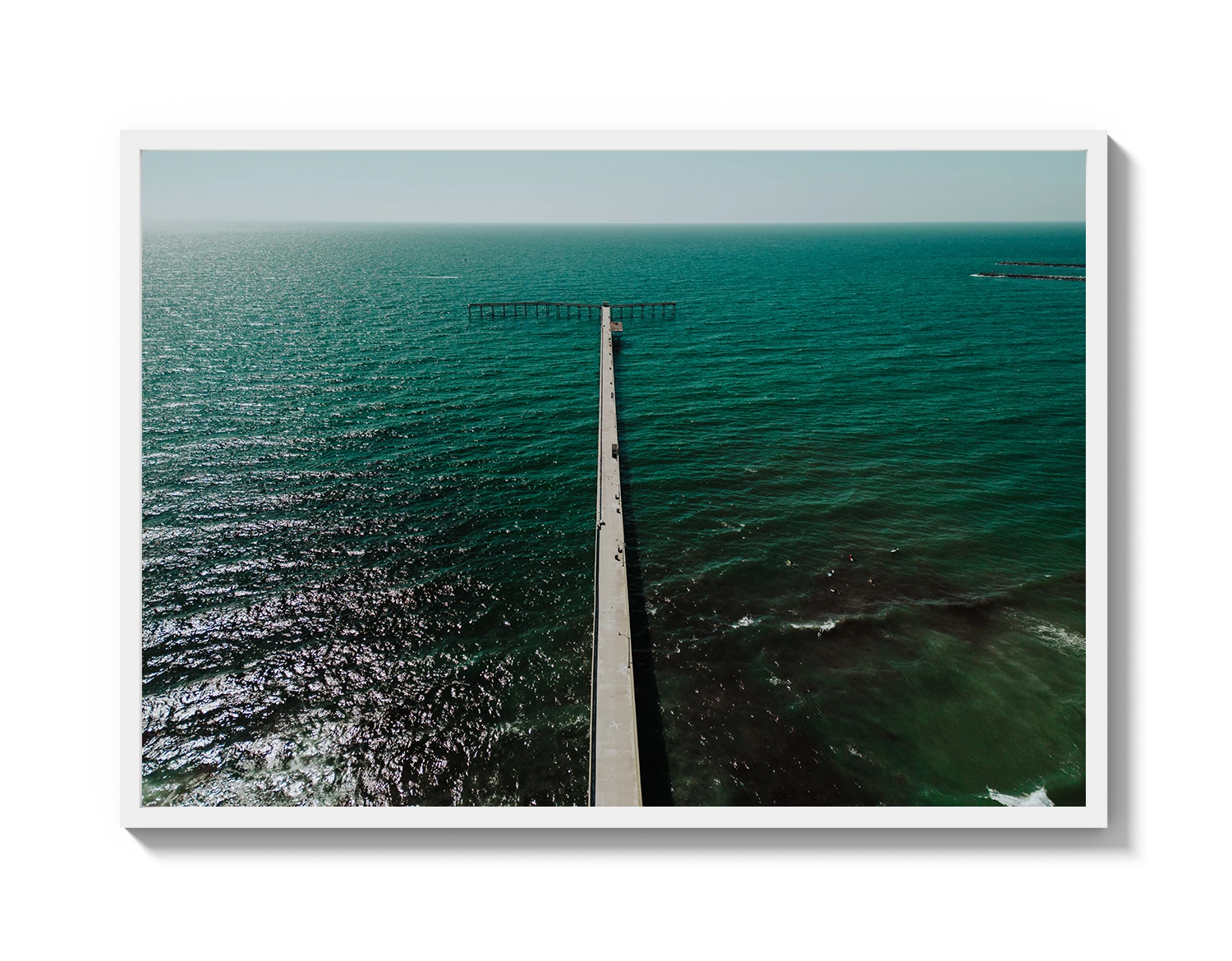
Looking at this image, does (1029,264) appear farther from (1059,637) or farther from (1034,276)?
(1059,637)

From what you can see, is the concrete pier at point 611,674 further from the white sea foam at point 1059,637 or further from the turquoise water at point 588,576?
the white sea foam at point 1059,637

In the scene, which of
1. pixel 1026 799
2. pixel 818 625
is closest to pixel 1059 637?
pixel 1026 799

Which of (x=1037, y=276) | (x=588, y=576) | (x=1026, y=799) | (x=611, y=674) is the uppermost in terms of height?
(x=1037, y=276)
